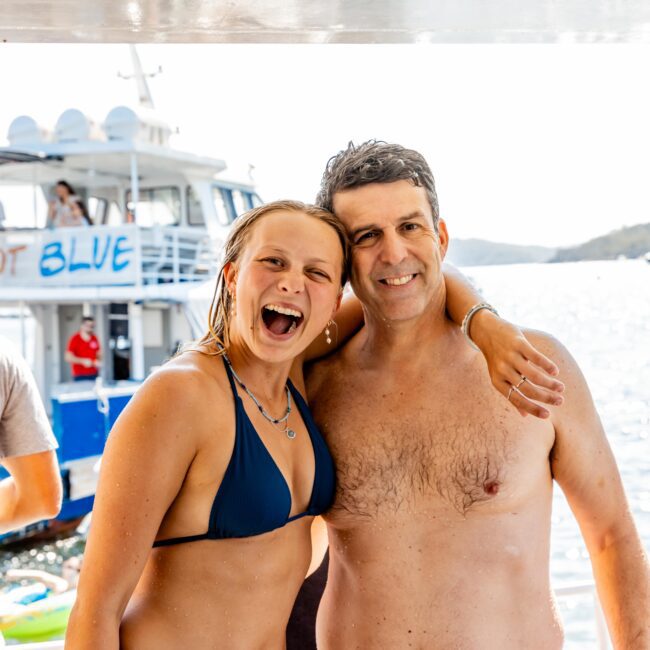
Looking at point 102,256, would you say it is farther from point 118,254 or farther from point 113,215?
point 113,215

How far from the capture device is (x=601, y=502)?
184cm

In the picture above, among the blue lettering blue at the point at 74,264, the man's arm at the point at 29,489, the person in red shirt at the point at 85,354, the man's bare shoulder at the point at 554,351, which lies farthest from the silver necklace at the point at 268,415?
the blue lettering blue at the point at 74,264

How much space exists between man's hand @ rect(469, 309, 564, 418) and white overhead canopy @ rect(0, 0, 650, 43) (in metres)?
0.69

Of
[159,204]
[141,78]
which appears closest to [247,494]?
[159,204]

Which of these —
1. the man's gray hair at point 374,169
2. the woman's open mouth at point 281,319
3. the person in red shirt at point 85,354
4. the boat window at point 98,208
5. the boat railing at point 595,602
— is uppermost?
the boat window at point 98,208

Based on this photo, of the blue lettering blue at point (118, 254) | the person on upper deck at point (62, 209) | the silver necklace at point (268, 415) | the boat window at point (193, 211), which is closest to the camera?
the silver necklace at point (268, 415)

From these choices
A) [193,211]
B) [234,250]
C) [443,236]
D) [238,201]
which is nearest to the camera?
[234,250]

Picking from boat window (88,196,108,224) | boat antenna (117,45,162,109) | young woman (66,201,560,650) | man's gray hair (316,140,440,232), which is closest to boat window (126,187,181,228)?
boat window (88,196,108,224)

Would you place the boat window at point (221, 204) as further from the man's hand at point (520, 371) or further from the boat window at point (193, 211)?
the man's hand at point (520, 371)

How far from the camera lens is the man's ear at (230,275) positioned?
1.69 meters

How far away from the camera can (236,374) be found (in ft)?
5.39

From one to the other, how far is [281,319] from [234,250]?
0.64 feet

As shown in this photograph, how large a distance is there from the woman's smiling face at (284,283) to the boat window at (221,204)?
13.9 metres

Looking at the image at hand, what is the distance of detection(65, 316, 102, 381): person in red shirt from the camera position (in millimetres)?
13461
